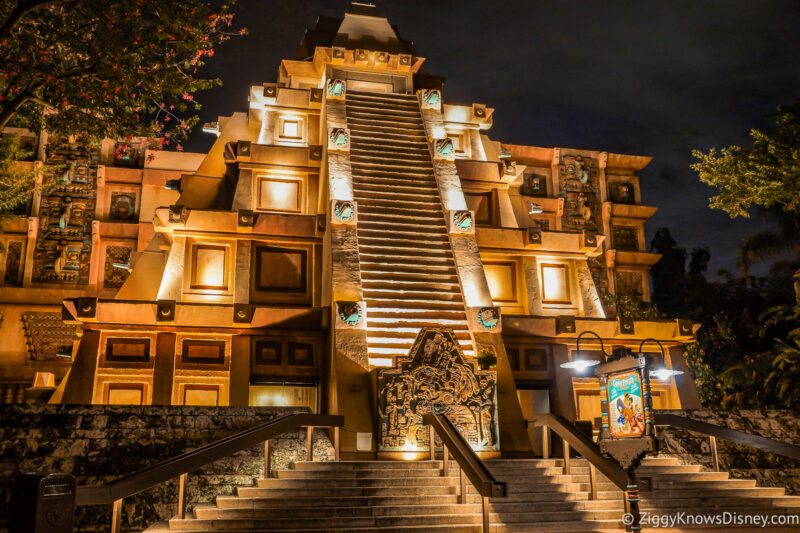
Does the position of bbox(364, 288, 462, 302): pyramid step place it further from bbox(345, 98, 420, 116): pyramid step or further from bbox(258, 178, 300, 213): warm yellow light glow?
bbox(345, 98, 420, 116): pyramid step

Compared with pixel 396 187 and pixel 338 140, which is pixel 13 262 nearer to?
pixel 338 140

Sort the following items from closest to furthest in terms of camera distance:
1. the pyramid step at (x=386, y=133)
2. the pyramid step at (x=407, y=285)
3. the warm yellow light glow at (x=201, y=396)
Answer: the pyramid step at (x=407, y=285), the warm yellow light glow at (x=201, y=396), the pyramid step at (x=386, y=133)

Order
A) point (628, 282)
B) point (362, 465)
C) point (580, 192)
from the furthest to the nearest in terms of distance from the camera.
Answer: point (580, 192)
point (628, 282)
point (362, 465)

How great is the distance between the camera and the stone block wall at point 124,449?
8.62m

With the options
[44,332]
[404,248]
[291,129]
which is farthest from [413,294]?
[44,332]

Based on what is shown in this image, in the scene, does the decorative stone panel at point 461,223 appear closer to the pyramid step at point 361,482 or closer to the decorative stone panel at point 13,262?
the pyramid step at point 361,482

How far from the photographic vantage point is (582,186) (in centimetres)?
2980

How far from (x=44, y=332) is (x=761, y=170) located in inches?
832

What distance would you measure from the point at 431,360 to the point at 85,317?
7384 mm

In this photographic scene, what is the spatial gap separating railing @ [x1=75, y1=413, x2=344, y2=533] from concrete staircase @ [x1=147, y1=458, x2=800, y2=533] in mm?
539

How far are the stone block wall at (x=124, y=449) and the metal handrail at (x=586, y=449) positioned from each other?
374 cm

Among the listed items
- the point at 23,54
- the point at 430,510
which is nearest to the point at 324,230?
the point at 23,54

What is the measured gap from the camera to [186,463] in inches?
299

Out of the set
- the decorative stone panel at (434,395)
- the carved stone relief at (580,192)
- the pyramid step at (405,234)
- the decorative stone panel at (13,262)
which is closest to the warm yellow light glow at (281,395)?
the pyramid step at (405,234)
